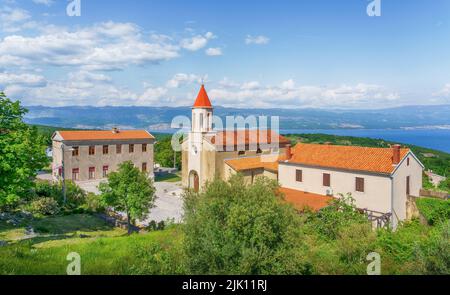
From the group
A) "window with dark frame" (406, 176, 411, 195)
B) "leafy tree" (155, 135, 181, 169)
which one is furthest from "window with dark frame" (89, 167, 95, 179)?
"window with dark frame" (406, 176, 411, 195)

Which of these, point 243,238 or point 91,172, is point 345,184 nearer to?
point 243,238

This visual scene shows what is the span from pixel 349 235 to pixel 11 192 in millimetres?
14388

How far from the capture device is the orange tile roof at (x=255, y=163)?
2864cm

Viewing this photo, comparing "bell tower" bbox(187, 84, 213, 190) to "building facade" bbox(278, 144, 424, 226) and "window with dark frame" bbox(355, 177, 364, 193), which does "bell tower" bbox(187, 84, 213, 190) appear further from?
"window with dark frame" bbox(355, 177, 364, 193)

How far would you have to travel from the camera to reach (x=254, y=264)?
626 cm

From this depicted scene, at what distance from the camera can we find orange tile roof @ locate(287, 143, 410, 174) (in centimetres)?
2112

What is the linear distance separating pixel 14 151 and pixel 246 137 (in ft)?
72.3

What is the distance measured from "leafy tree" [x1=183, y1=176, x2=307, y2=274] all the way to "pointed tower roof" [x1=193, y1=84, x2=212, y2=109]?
23.8 m

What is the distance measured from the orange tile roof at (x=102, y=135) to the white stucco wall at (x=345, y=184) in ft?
68.1

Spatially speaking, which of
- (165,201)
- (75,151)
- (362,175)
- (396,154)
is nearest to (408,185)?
(396,154)

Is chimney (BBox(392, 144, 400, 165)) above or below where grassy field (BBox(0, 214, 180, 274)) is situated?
above

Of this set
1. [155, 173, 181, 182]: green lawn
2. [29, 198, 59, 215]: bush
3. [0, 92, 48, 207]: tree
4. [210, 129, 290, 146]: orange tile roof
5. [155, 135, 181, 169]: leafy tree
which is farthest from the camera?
[155, 135, 181, 169]: leafy tree
